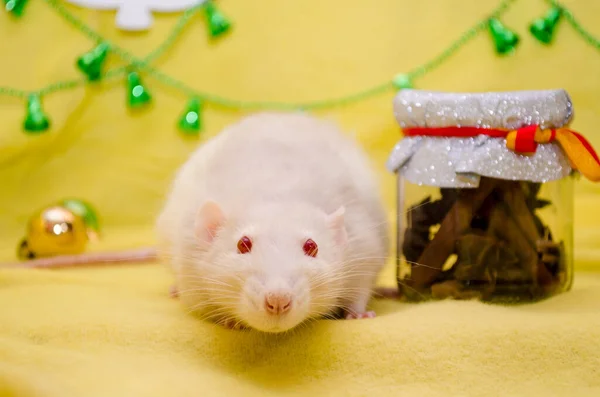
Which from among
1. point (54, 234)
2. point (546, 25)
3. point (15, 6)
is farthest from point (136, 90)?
point (546, 25)

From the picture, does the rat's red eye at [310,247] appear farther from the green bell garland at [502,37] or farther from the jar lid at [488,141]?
the green bell garland at [502,37]

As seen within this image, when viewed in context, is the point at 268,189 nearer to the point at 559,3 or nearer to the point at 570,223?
the point at 570,223

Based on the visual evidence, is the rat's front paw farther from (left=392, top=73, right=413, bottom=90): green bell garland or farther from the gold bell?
(left=392, top=73, right=413, bottom=90): green bell garland

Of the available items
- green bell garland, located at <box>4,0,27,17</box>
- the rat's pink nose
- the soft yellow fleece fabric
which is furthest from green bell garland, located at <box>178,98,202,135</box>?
the rat's pink nose

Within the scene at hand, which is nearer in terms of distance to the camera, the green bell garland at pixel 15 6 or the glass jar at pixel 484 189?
the glass jar at pixel 484 189

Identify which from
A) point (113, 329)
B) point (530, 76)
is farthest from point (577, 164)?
point (530, 76)

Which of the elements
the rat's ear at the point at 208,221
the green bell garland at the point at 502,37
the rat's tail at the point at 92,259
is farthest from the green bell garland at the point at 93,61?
the rat's ear at the point at 208,221
